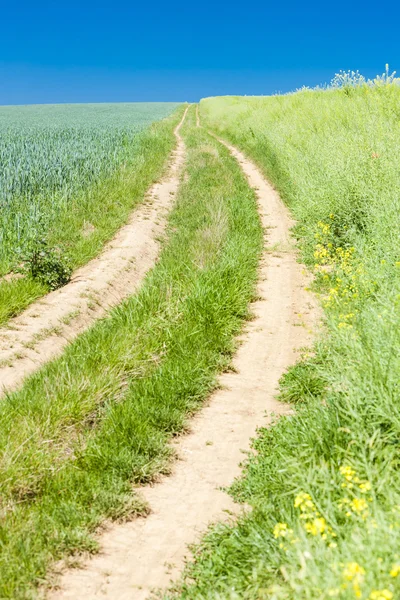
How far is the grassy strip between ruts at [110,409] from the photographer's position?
11.6ft

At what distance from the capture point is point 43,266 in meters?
8.85

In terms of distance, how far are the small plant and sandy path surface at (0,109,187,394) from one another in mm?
224

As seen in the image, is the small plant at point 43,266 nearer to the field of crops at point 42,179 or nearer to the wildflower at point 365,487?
the field of crops at point 42,179

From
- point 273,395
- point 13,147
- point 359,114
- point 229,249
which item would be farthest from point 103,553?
point 13,147

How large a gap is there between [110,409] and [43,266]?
4747 millimetres

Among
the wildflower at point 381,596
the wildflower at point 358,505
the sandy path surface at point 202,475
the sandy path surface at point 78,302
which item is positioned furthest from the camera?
the sandy path surface at point 78,302

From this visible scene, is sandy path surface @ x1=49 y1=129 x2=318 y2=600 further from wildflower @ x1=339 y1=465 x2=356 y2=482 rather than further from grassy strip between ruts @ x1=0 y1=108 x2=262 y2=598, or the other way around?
wildflower @ x1=339 y1=465 x2=356 y2=482

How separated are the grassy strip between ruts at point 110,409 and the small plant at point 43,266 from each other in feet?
5.54

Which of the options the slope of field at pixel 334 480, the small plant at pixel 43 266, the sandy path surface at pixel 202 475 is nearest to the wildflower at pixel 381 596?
the slope of field at pixel 334 480

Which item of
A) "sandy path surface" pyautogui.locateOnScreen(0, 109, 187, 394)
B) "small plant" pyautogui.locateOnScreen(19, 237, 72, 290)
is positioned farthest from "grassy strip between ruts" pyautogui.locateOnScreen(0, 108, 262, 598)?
"small plant" pyautogui.locateOnScreen(19, 237, 72, 290)

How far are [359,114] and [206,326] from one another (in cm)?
1032

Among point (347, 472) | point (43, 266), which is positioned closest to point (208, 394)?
point (347, 472)

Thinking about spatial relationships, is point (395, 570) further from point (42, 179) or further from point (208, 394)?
point (42, 179)

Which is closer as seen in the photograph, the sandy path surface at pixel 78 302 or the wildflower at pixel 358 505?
the wildflower at pixel 358 505
